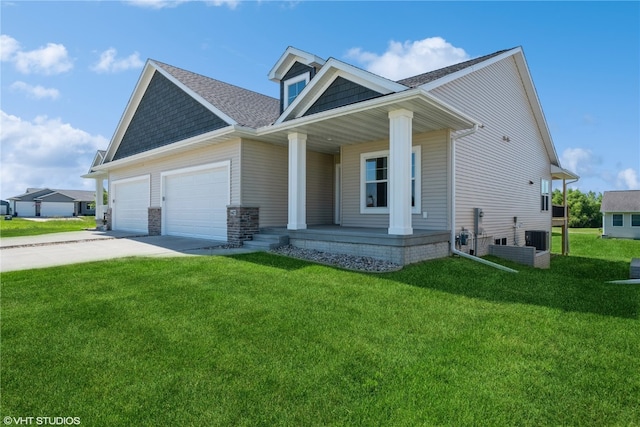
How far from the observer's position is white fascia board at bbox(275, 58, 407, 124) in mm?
7997

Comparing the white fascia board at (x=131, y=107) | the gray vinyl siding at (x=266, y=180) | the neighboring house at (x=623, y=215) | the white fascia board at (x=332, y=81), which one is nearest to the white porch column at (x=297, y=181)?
the white fascia board at (x=332, y=81)

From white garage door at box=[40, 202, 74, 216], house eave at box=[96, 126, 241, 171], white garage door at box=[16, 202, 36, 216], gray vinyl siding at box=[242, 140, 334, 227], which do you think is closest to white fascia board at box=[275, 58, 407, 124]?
house eave at box=[96, 126, 241, 171]

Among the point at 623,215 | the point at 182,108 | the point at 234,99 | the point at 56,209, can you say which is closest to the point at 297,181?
the point at 234,99

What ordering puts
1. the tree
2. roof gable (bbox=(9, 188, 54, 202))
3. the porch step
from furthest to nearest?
roof gable (bbox=(9, 188, 54, 202)) → the tree → the porch step

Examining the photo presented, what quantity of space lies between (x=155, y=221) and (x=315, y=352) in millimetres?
12800

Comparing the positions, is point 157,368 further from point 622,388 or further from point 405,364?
point 622,388

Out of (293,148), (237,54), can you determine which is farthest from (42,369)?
(237,54)

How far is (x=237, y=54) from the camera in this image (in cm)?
1127

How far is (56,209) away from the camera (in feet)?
185

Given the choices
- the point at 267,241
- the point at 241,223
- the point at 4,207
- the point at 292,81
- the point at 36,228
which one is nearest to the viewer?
the point at 267,241

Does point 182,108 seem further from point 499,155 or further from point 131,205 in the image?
point 499,155

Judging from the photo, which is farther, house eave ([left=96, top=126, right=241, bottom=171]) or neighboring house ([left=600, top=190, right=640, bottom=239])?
neighboring house ([left=600, top=190, right=640, bottom=239])

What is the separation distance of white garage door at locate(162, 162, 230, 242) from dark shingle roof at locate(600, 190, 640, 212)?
1347 inches

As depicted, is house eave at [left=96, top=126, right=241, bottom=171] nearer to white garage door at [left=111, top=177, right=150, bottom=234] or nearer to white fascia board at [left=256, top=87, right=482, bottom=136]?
white garage door at [left=111, top=177, right=150, bottom=234]
